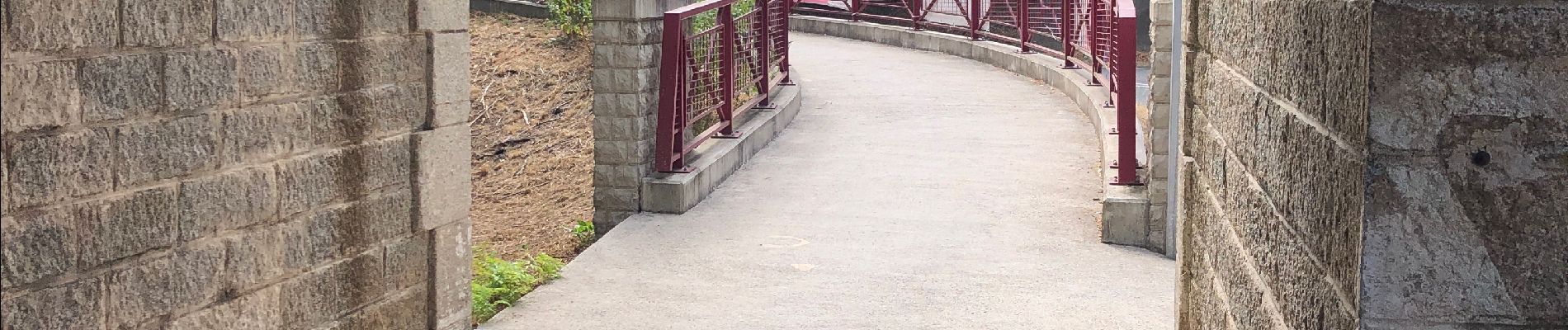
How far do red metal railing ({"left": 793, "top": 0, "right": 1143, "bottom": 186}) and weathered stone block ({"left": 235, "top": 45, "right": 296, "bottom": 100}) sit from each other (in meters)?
4.78

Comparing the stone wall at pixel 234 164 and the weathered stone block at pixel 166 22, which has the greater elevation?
the weathered stone block at pixel 166 22

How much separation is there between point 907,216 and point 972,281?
1533 mm

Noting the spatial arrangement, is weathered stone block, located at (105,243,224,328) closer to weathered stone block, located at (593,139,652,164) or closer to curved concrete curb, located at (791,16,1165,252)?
weathered stone block, located at (593,139,652,164)

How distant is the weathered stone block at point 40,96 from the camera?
350 centimetres

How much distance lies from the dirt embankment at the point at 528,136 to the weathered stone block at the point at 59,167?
536cm

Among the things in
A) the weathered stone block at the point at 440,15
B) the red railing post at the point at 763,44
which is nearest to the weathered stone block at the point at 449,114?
the weathered stone block at the point at 440,15

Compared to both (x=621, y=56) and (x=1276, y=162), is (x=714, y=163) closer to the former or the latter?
(x=621, y=56)

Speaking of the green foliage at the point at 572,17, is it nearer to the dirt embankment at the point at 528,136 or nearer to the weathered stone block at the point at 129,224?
the dirt embankment at the point at 528,136

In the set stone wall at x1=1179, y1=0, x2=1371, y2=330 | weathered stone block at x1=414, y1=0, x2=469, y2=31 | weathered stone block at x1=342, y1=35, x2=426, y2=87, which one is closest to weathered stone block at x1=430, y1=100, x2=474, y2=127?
weathered stone block at x1=342, y1=35, x2=426, y2=87

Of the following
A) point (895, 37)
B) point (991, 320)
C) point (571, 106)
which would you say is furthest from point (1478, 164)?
point (895, 37)

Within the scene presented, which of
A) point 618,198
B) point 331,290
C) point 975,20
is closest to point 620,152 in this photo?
point 618,198

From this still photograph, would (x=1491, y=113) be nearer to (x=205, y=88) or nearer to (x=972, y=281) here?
(x=205, y=88)

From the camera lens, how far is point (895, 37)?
1812 cm

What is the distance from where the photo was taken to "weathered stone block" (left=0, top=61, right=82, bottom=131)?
138 inches
